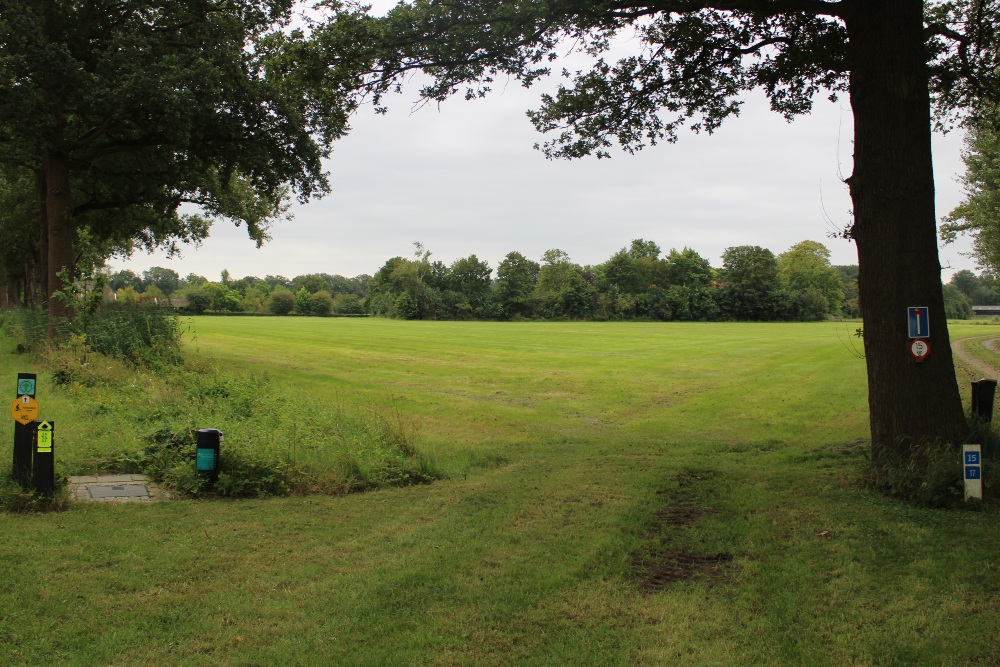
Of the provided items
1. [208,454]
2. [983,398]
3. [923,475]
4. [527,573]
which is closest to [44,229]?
[208,454]

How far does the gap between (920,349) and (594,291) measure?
333 ft

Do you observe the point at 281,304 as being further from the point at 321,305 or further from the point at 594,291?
the point at 594,291

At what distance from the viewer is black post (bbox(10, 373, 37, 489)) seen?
262 inches

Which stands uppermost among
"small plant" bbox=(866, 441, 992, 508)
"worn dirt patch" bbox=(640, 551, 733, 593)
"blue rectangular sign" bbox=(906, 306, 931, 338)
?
"blue rectangular sign" bbox=(906, 306, 931, 338)

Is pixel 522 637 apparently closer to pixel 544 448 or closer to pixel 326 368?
pixel 544 448

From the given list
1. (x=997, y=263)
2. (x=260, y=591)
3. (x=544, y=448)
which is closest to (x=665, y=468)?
(x=544, y=448)

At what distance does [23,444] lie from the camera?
6691mm

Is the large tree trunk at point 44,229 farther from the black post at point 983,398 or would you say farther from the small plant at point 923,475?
the black post at point 983,398

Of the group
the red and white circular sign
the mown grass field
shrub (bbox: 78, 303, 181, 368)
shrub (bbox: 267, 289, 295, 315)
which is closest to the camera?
the mown grass field

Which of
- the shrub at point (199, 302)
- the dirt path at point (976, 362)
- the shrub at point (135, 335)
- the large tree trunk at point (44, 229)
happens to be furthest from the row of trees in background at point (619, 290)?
the shrub at point (135, 335)

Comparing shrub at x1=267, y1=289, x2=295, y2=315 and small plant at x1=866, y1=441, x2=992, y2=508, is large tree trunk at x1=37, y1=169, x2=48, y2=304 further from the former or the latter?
shrub at x1=267, y1=289, x2=295, y2=315

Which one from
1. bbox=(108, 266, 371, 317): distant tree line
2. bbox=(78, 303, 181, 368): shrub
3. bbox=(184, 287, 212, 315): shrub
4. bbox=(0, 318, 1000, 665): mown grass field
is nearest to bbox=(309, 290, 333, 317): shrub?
bbox=(108, 266, 371, 317): distant tree line

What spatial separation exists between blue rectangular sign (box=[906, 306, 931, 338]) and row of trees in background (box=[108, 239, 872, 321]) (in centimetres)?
9005

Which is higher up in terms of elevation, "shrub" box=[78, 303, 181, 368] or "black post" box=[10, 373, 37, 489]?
"shrub" box=[78, 303, 181, 368]
